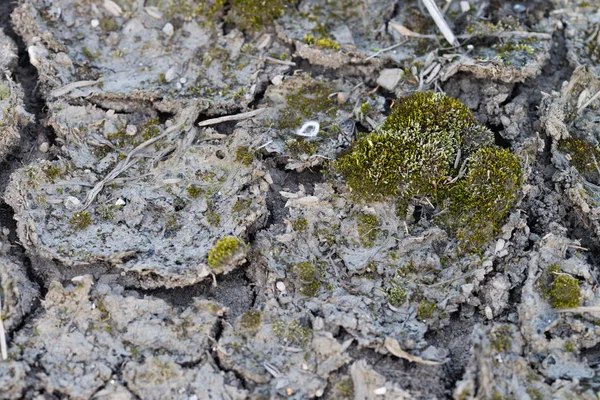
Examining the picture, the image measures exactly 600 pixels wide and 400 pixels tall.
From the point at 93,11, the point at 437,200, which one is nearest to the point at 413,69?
the point at 437,200

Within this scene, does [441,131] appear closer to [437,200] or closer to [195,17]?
[437,200]

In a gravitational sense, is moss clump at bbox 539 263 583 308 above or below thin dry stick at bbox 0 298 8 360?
above

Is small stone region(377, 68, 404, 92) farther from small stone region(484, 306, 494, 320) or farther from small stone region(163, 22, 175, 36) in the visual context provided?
small stone region(484, 306, 494, 320)

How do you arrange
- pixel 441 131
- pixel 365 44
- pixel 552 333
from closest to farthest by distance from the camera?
pixel 552 333
pixel 441 131
pixel 365 44

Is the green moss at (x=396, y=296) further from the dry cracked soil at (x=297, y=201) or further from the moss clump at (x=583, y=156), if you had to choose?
the moss clump at (x=583, y=156)

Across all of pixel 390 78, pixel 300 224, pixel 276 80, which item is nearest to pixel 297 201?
pixel 300 224

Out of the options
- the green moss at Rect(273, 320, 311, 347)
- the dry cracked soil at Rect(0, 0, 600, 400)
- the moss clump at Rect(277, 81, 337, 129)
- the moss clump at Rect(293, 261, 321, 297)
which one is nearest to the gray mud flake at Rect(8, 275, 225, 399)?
the dry cracked soil at Rect(0, 0, 600, 400)

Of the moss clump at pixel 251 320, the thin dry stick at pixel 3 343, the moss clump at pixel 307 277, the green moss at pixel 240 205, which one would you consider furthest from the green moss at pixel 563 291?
the thin dry stick at pixel 3 343
